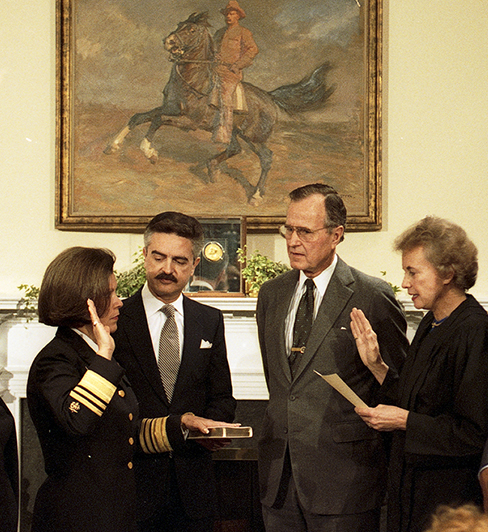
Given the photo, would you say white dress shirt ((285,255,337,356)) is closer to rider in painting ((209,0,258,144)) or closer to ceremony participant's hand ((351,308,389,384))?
ceremony participant's hand ((351,308,389,384))

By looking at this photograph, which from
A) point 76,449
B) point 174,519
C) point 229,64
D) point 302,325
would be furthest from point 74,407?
point 229,64

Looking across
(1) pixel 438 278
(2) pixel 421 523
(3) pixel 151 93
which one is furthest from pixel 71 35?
(2) pixel 421 523

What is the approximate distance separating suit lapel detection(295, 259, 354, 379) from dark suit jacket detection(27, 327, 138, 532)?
2.52 ft

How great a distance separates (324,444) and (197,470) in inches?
19.7

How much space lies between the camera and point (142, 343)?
261 cm

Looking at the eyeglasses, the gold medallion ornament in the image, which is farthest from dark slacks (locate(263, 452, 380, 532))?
the gold medallion ornament

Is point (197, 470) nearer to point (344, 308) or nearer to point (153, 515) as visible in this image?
point (153, 515)

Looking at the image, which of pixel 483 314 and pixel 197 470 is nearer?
pixel 483 314

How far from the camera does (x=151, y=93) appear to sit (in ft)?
14.8

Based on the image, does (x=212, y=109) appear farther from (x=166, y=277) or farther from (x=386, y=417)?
(x=386, y=417)

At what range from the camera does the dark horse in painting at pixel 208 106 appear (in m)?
4.49

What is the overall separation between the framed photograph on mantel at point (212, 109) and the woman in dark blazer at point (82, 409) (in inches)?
91.2

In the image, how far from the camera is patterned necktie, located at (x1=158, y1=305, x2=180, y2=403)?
2.63 meters

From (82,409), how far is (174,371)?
711 millimetres
